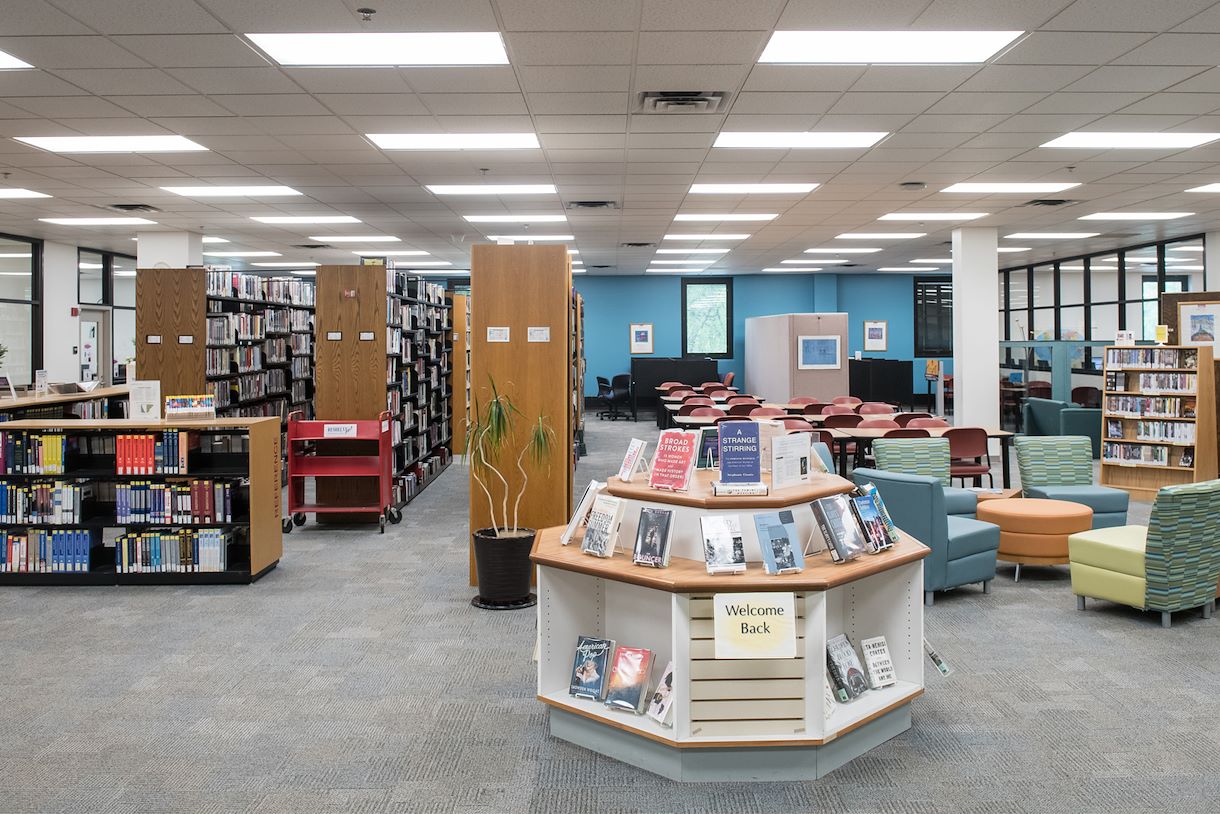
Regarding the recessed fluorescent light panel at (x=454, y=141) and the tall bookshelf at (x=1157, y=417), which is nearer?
the recessed fluorescent light panel at (x=454, y=141)

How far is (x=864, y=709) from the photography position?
3.60 m

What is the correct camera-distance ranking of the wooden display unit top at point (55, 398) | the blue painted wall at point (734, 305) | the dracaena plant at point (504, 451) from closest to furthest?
the dracaena plant at point (504, 451) < the wooden display unit top at point (55, 398) < the blue painted wall at point (734, 305)

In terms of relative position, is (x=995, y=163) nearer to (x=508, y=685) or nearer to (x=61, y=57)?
(x=508, y=685)

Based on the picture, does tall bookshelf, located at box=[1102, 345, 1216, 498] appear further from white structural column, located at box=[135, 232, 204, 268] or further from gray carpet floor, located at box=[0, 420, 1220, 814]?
white structural column, located at box=[135, 232, 204, 268]

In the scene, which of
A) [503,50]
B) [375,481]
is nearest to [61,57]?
[503,50]

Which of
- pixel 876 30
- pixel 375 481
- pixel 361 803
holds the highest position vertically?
pixel 876 30

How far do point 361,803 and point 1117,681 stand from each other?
11.7ft

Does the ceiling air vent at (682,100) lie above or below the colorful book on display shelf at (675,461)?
above

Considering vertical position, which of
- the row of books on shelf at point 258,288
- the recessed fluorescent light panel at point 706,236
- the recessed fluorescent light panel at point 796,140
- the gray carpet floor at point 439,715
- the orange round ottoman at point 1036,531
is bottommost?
the gray carpet floor at point 439,715

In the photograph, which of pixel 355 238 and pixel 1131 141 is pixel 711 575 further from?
pixel 355 238

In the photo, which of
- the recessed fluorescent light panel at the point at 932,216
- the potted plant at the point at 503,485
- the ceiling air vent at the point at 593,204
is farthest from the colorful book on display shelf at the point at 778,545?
the recessed fluorescent light panel at the point at 932,216

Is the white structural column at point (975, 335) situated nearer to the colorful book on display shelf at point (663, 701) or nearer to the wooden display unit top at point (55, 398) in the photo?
the colorful book on display shelf at point (663, 701)

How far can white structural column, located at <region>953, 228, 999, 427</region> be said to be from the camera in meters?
12.6

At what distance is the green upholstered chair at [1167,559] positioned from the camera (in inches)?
203
